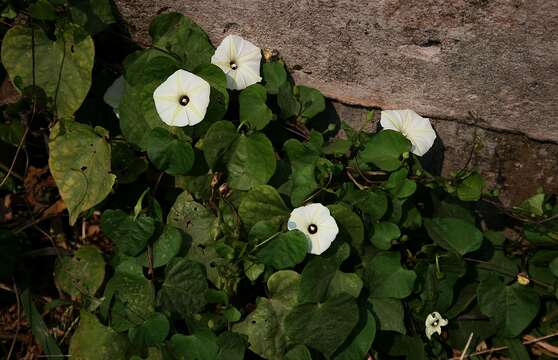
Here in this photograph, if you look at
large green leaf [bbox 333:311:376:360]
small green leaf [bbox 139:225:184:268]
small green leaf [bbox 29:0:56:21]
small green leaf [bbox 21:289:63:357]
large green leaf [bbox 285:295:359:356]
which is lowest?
small green leaf [bbox 21:289:63:357]

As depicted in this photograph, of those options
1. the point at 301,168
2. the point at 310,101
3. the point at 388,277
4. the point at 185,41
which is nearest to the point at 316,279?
the point at 388,277

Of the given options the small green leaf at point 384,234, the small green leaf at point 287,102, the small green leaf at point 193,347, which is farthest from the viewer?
the small green leaf at point 287,102

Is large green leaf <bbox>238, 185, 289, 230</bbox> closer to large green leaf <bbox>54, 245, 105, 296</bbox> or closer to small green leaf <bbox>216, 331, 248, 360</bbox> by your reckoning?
small green leaf <bbox>216, 331, 248, 360</bbox>

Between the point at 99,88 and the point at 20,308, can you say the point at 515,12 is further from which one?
the point at 20,308

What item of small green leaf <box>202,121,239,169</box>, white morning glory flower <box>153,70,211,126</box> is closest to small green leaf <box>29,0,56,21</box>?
white morning glory flower <box>153,70,211,126</box>

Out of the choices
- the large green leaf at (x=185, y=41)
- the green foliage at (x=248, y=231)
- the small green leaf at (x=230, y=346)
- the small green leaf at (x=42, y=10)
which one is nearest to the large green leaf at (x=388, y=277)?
the green foliage at (x=248, y=231)

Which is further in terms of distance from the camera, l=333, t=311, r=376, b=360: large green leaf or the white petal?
the white petal

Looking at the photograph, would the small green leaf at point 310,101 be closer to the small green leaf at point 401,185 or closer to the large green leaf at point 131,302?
the small green leaf at point 401,185

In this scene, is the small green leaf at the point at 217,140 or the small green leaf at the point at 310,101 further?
the small green leaf at the point at 310,101
